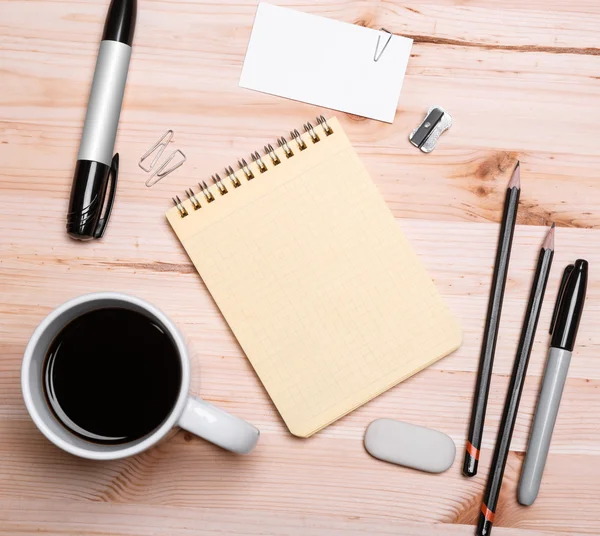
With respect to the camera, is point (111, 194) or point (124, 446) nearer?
point (124, 446)

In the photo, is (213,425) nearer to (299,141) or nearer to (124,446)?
(124,446)

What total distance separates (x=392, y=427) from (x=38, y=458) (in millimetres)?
330

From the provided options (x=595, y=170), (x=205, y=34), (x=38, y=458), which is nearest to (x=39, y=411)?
(x=38, y=458)

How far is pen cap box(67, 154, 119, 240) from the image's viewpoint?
562 millimetres

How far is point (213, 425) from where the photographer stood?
1.53 feet

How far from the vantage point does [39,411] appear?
1.53 feet

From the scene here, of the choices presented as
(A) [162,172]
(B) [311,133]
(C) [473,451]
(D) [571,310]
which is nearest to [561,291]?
(D) [571,310]

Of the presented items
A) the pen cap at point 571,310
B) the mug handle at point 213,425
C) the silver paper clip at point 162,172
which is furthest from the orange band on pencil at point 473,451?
the silver paper clip at point 162,172

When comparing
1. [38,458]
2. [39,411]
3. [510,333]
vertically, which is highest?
[510,333]

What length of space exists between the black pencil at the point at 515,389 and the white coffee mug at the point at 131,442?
243 mm

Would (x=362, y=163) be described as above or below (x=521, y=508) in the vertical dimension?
above

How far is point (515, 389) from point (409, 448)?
11cm

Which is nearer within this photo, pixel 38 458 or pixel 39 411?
pixel 39 411

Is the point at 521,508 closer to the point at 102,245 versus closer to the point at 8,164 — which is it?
the point at 102,245
